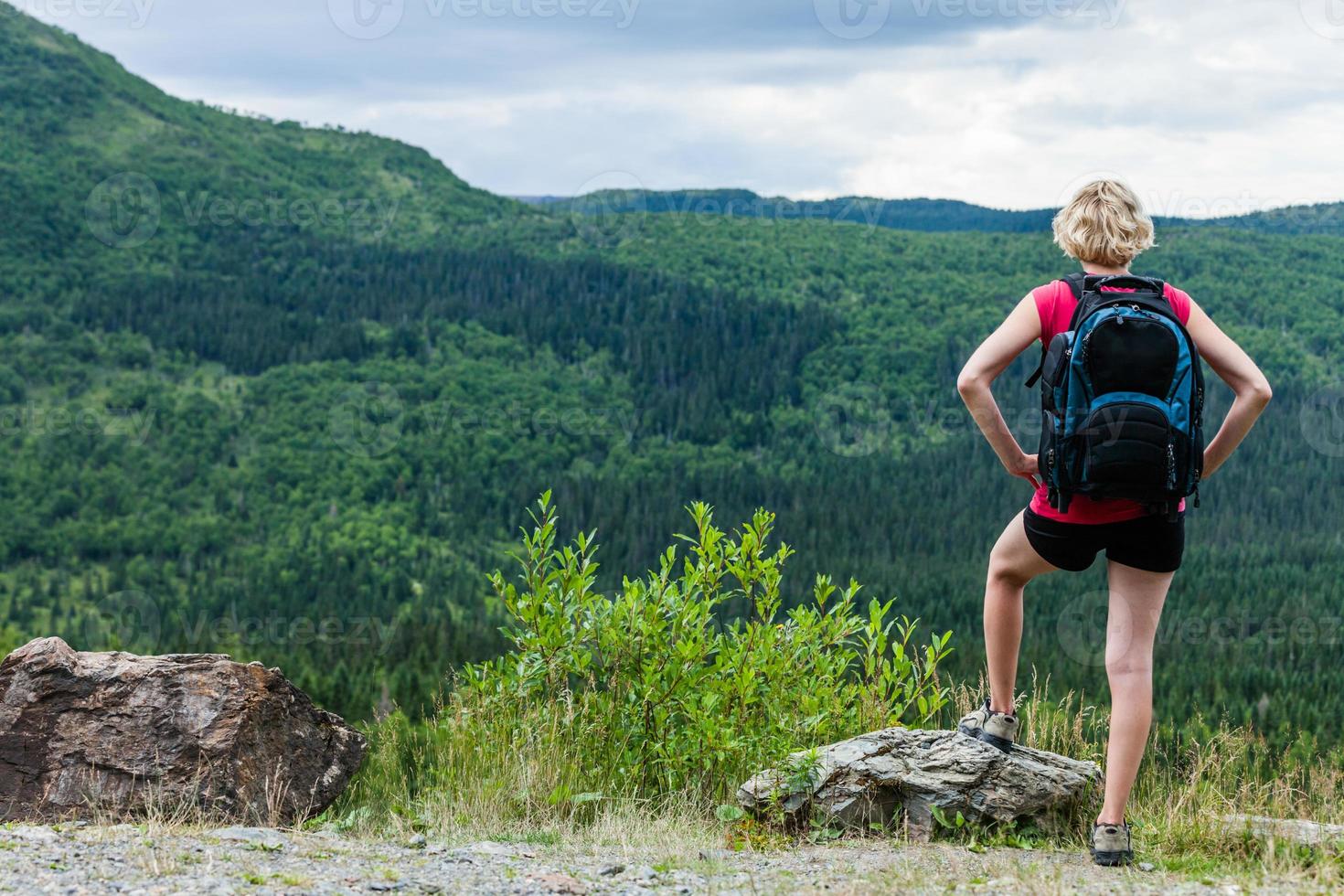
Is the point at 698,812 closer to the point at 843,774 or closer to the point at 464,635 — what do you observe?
the point at 843,774

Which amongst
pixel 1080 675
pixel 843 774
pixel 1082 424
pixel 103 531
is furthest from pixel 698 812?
pixel 103 531

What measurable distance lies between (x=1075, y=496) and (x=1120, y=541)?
0.84ft

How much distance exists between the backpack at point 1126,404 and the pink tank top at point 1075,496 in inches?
3.6

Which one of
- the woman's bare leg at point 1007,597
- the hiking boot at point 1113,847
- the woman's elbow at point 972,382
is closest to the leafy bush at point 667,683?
the woman's bare leg at point 1007,597

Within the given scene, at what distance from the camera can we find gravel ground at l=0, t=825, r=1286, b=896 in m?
4.30


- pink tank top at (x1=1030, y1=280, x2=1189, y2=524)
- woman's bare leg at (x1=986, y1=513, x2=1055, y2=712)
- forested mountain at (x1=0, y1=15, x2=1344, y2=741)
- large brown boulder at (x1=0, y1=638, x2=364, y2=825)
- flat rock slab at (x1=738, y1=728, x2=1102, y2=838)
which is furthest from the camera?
forested mountain at (x1=0, y1=15, x2=1344, y2=741)

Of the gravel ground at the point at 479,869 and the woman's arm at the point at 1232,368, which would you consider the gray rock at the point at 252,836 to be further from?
the woman's arm at the point at 1232,368

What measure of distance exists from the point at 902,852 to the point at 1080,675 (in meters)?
59.3

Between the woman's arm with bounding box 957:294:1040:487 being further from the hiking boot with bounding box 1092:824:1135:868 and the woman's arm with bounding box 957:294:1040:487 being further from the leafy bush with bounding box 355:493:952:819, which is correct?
the leafy bush with bounding box 355:493:952:819

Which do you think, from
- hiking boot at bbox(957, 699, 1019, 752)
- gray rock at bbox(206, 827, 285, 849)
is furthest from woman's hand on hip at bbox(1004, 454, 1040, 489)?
gray rock at bbox(206, 827, 285, 849)

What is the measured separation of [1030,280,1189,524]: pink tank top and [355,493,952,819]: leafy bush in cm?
Result: 155

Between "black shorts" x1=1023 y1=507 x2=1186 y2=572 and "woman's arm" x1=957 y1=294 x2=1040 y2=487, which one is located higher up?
"woman's arm" x1=957 y1=294 x2=1040 y2=487

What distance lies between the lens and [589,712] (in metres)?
6.68

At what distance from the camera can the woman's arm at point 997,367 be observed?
15.6 feet
